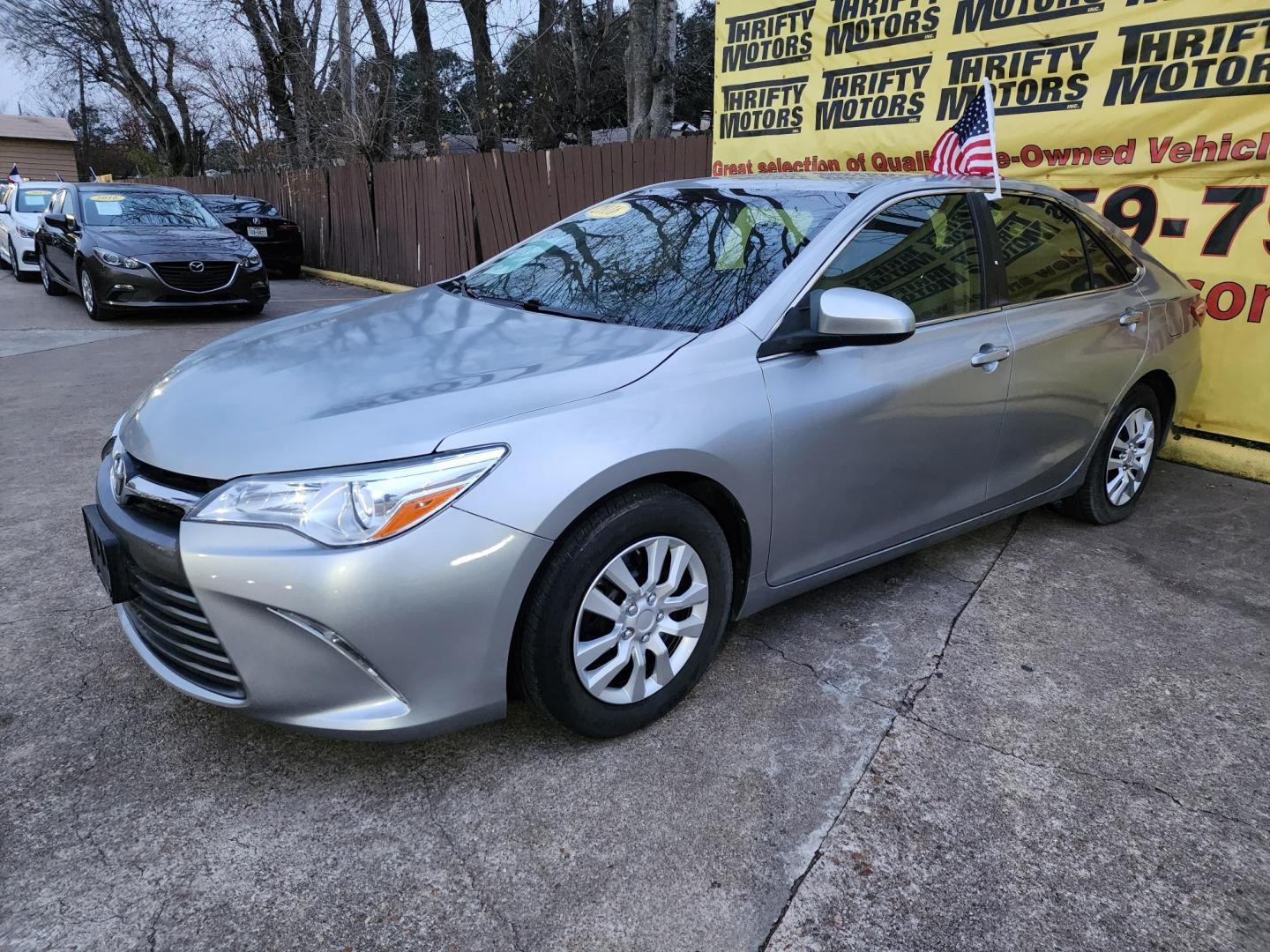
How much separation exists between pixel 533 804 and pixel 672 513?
2.73 feet

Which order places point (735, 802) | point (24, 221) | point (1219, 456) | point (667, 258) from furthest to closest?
point (24, 221) < point (1219, 456) < point (667, 258) < point (735, 802)

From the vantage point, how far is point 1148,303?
4020mm

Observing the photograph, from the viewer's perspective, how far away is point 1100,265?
Result: 12.8ft

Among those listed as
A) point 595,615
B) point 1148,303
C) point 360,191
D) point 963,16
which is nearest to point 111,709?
point 595,615

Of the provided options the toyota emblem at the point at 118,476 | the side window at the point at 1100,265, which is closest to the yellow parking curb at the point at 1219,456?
the side window at the point at 1100,265

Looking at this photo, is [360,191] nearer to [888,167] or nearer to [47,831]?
[888,167]

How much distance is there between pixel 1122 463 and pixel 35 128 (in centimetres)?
5502

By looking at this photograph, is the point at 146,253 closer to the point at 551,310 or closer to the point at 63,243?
the point at 63,243

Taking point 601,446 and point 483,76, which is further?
point 483,76

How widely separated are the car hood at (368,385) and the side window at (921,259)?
73 cm

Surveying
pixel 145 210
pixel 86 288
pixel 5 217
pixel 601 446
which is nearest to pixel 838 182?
pixel 601 446

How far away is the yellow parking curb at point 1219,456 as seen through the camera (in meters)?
5.06

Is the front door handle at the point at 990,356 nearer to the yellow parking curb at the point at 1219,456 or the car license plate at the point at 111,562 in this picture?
the yellow parking curb at the point at 1219,456

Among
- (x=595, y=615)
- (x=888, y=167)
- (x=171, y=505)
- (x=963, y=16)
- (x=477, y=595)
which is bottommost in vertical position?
(x=595, y=615)
